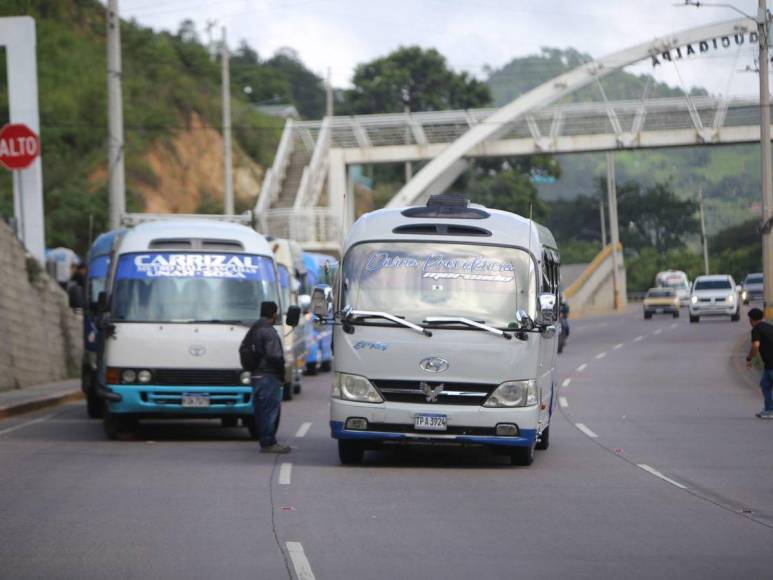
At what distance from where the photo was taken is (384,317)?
14648 millimetres

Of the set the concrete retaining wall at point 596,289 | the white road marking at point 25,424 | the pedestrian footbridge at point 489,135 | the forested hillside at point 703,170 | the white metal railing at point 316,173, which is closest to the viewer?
the white road marking at point 25,424

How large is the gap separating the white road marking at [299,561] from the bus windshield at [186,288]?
872cm

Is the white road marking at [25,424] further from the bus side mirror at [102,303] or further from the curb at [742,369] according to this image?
the curb at [742,369]

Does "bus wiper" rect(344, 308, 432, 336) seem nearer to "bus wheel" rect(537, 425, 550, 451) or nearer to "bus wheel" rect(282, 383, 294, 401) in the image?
"bus wheel" rect(537, 425, 550, 451)

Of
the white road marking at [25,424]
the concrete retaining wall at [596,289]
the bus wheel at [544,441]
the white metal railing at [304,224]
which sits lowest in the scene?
the concrete retaining wall at [596,289]

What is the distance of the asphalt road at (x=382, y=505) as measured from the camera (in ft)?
30.2

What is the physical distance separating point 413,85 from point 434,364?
77.0 metres

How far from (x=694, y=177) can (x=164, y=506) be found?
223ft

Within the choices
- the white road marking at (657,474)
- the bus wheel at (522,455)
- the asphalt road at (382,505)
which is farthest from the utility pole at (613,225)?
the bus wheel at (522,455)

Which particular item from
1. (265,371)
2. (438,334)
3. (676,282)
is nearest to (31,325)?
(265,371)

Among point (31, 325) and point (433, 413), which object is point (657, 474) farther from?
point (31, 325)

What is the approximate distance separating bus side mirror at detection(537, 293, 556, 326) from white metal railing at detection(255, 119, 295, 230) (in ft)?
133

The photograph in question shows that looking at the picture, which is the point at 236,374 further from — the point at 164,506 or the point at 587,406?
the point at 587,406

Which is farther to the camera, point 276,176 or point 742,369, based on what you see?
point 276,176
